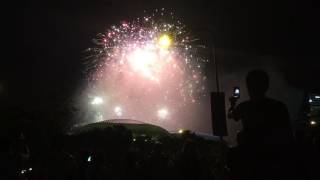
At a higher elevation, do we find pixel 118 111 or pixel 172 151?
pixel 118 111

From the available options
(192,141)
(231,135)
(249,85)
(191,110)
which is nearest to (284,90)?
(231,135)

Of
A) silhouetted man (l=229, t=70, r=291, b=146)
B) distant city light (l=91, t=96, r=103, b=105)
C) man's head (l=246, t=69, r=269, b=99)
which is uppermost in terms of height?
distant city light (l=91, t=96, r=103, b=105)

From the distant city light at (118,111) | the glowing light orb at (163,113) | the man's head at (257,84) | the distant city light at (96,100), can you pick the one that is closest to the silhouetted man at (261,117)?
the man's head at (257,84)

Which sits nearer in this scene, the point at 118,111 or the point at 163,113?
the point at 163,113

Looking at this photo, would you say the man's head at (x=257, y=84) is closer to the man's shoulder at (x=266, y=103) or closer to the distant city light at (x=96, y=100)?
the man's shoulder at (x=266, y=103)

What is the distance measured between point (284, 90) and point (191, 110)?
1210cm

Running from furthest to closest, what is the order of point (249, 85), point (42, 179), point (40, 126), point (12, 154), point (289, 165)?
point (40, 126) < point (42, 179) < point (12, 154) < point (249, 85) < point (289, 165)

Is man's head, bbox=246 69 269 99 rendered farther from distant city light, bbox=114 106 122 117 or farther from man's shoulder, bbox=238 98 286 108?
distant city light, bbox=114 106 122 117

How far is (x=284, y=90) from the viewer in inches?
2151

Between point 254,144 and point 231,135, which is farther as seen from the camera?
point 231,135

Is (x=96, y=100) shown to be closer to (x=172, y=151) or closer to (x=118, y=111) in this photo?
(x=118, y=111)

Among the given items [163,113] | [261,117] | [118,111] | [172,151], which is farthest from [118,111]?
[261,117]

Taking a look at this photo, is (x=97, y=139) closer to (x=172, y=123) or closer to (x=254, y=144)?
(x=254, y=144)

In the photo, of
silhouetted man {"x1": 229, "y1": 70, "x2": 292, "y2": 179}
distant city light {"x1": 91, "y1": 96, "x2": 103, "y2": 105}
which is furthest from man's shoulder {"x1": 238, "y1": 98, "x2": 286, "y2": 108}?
distant city light {"x1": 91, "y1": 96, "x2": 103, "y2": 105}
